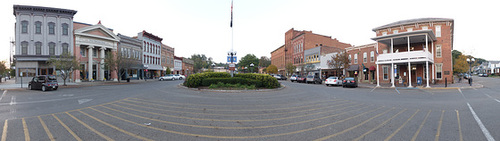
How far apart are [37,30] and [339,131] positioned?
130ft

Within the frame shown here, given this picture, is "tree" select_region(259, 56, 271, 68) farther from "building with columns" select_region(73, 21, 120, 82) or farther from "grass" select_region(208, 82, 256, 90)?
"grass" select_region(208, 82, 256, 90)

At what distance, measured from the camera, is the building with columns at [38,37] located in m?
26.3

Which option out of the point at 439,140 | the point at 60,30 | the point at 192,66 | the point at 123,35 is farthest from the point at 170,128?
the point at 192,66

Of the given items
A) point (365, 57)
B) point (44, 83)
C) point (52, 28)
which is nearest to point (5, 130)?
point (44, 83)

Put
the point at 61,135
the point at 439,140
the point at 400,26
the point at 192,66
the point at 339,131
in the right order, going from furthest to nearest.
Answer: the point at 192,66
the point at 400,26
the point at 339,131
the point at 61,135
the point at 439,140

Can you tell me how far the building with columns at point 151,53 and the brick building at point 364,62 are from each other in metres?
39.8

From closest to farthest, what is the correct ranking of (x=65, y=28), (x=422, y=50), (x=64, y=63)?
(x=64, y=63), (x=422, y=50), (x=65, y=28)

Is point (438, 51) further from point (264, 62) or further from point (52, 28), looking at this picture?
point (264, 62)

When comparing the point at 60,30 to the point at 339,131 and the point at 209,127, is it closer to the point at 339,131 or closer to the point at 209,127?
the point at 209,127

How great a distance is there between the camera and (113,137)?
4.31m

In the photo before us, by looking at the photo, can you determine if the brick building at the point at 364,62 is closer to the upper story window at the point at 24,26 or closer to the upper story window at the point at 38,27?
the upper story window at the point at 38,27

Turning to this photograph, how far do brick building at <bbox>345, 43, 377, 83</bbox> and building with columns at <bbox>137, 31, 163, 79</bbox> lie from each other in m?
39.8

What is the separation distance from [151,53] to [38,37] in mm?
19392

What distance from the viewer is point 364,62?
31547 millimetres
